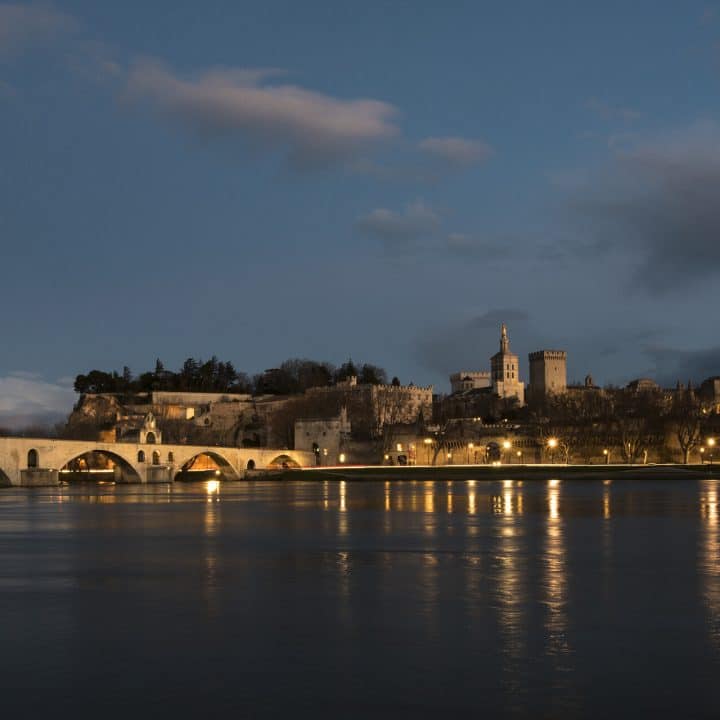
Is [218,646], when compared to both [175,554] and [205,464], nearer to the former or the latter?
[175,554]

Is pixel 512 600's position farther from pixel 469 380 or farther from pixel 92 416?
pixel 469 380

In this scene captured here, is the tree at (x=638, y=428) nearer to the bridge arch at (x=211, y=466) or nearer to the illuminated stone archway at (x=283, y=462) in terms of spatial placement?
the illuminated stone archway at (x=283, y=462)

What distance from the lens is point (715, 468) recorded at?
270 feet

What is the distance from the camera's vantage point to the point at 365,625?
40.4 ft

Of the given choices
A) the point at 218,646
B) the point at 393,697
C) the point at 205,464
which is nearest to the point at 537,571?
the point at 218,646

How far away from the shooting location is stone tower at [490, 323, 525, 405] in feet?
556

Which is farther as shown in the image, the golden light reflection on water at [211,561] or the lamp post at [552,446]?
the lamp post at [552,446]

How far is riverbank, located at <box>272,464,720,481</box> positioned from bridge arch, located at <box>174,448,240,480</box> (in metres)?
4.90

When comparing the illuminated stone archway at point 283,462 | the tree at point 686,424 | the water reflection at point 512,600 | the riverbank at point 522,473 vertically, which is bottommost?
the riverbank at point 522,473

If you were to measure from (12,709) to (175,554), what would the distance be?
40.3 feet

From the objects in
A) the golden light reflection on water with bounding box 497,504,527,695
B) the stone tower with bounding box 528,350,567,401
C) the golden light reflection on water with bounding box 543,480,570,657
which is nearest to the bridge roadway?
the golden light reflection on water with bounding box 543,480,570,657

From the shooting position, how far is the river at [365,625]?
29.7ft

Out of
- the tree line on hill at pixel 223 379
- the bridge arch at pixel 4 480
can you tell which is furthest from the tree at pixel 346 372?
the bridge arch at pixel 4 480

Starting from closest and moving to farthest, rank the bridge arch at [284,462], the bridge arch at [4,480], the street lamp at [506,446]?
the bridge arch at [4,480]
the street lamp at [506,446]
the bridge arch at [284,462]
